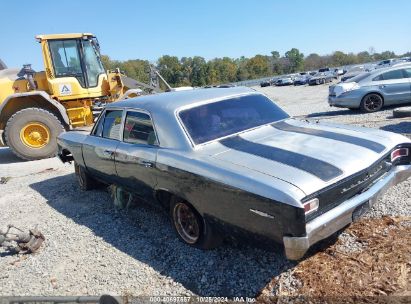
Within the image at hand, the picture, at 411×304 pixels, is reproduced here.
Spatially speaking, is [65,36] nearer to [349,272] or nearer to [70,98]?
[70,98]

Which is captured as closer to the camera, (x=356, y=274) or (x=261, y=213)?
(x=261, y=213)

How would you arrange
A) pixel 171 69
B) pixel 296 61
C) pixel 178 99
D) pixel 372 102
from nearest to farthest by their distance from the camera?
pixel 178 99, pixel 372 102, pixel 171 69, pixel 296 61

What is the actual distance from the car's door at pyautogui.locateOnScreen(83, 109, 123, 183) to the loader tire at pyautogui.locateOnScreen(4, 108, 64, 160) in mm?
4285

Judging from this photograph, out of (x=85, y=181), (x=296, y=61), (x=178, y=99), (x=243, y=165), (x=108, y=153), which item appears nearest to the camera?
(x=243, y=165)

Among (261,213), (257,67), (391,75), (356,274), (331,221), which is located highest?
(257,67)

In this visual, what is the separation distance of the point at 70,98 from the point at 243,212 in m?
8.00

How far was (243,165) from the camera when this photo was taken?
3.07m

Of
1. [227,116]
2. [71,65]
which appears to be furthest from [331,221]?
[71,65]

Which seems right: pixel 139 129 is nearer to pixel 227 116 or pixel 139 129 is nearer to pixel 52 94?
pixel 227 116

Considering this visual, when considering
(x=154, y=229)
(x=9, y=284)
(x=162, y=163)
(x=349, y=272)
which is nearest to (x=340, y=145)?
(x=349, y=272)

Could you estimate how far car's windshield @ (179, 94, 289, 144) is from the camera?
380 centimetres

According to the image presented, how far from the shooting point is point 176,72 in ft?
303

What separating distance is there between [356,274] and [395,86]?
10.1 m

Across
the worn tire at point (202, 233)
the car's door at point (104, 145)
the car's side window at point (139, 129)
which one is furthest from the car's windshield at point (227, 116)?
the car's door at point (104, 145)
